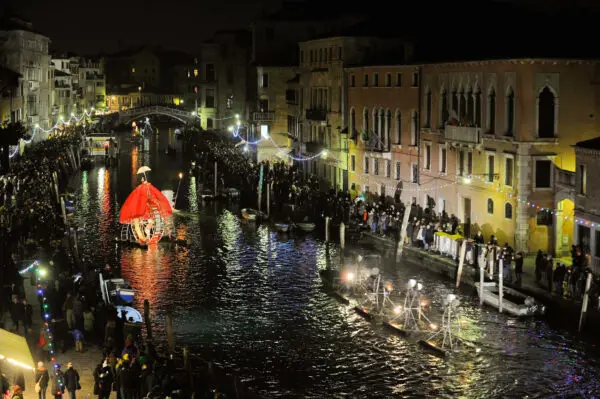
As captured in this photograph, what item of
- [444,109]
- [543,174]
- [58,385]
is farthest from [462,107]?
[58,385]

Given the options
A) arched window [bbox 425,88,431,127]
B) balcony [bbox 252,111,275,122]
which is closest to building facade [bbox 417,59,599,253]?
arched window [bbox 425,88,431,127]

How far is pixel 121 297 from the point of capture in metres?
35.3

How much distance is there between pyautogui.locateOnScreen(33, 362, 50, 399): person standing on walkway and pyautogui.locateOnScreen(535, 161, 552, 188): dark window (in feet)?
77.7

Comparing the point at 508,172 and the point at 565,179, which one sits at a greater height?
the point at 508,172

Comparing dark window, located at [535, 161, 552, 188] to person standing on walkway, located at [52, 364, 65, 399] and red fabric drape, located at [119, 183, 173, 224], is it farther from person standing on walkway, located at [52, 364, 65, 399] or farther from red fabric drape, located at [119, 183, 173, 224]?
person standing on walkway, located at [52, 364, 65, 399]

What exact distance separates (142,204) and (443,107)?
1503 cm

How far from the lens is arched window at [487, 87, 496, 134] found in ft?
143

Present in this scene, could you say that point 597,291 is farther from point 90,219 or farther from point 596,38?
point 90,219

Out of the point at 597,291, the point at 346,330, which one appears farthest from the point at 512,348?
the point at 346,330

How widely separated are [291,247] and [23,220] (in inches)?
480

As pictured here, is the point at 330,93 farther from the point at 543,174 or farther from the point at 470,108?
the point at 543,174

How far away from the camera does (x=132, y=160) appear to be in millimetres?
100000

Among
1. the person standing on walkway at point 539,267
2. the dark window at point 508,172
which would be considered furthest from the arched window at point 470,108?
the person standing on walkway at point 539,267

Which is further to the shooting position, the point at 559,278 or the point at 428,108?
the point at 428,108
